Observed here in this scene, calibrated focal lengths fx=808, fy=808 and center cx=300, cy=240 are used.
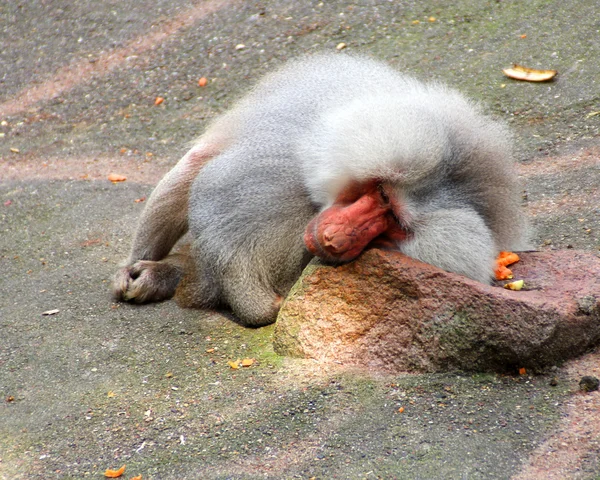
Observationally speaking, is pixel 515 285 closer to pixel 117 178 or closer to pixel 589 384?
pixel 589 384

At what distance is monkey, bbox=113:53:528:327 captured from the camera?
2.90m

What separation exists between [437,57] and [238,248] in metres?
3.10

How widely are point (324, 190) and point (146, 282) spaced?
1118 millimetres

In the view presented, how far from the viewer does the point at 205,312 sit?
3.60 metres

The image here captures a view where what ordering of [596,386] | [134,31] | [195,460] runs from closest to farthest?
[195,460] → [596,386] → [134,31]

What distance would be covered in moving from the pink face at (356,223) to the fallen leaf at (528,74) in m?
2.90

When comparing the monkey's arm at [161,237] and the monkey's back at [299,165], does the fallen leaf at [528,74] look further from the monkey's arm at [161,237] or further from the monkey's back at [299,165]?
the monkey's arm at [161,237]

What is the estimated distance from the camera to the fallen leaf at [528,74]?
538cm

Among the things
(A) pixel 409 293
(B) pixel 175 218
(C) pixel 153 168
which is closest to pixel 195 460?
(A) pixel 409 293

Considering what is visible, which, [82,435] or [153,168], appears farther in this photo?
[153,168]

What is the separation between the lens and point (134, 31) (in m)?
6.63

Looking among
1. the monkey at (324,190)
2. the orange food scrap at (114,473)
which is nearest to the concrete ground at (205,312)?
the orange food scrap at (114,473)

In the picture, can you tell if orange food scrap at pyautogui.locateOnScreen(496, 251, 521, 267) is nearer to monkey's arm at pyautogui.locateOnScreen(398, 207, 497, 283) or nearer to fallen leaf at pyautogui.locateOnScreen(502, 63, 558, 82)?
monkey's arm at pyautogui.locateOnScreen(398, 207, 497, 283)

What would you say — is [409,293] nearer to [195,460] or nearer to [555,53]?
[195,460]
